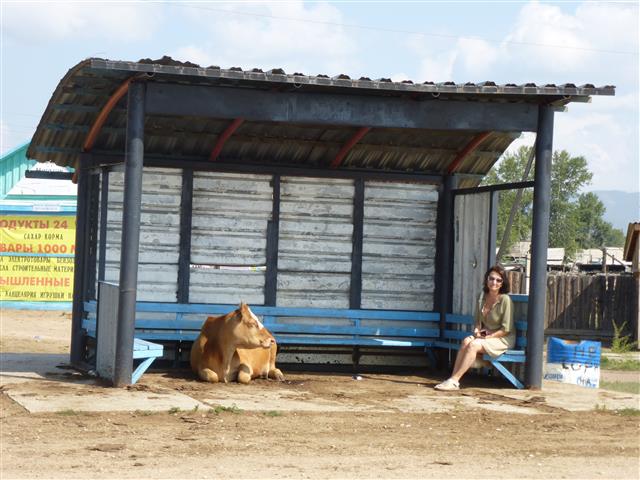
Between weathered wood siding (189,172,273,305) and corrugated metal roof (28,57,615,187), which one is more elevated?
corrugated metal roof (28,57,615,187)

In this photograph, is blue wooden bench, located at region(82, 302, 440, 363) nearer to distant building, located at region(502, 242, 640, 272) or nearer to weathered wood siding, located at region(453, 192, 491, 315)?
weathered wood siding, located at region(453, 192, 491, 315)

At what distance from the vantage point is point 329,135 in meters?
15.2

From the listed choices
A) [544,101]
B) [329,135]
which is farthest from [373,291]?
[544,101]

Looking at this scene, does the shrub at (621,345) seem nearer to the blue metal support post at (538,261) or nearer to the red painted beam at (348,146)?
the red painted beam at (348,146)

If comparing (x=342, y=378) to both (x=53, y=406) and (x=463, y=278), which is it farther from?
(x=53, y=406)

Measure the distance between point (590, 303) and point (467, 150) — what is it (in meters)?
14.0

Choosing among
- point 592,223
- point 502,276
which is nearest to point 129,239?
point 502,276

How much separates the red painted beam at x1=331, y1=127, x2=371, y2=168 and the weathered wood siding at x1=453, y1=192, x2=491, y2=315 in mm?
1669

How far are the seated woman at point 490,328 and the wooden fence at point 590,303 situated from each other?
48.2 feet

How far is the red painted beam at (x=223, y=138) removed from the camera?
1427 centimetres

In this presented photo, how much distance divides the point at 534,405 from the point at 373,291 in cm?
381

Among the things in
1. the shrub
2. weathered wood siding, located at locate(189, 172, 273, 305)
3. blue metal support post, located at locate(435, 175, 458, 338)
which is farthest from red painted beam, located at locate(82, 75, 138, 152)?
the shrub

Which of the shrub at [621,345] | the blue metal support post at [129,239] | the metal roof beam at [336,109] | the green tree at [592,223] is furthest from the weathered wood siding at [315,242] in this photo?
the green tree at [592,223]

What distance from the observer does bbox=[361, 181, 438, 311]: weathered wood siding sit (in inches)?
618
